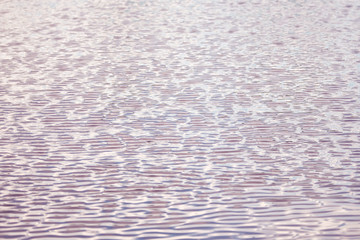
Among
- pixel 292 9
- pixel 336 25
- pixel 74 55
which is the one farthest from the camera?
pixel 292 9

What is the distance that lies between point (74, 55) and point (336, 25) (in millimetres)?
968

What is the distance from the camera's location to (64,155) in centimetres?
103

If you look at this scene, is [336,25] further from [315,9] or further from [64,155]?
[64,155]

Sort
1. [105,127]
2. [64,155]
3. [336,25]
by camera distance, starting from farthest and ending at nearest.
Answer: [336,25] → [105,127] → [64,155]

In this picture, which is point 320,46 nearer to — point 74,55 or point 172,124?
point 74,55

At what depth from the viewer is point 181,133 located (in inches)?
44.8

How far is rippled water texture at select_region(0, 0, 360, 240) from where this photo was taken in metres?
0.79

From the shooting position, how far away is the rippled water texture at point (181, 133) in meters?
0.79

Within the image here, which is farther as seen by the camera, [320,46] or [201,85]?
[320,46]

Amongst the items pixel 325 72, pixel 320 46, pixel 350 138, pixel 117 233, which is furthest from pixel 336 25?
pixel 117 233

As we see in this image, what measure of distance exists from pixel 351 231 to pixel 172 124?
1.64ft

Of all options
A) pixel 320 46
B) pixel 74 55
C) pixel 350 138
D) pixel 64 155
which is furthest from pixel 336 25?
Result: pixel 64 155

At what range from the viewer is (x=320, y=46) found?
1.89m

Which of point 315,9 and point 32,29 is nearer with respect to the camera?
point 32,29
